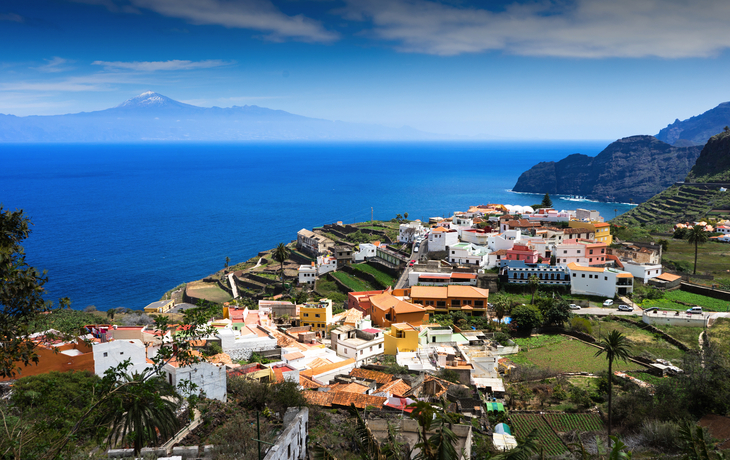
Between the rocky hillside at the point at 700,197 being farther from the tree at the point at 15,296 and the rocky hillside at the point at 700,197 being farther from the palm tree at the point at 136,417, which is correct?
the tree at the point at 15,296

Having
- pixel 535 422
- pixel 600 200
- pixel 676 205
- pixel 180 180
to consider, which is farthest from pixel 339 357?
pixel 180 180

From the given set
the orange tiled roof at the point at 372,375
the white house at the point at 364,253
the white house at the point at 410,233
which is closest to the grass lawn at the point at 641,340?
the orange tiled roof at the point at 372,375

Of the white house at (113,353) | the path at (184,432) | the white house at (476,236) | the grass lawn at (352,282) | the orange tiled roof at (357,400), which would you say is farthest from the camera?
the white house at (476,236)

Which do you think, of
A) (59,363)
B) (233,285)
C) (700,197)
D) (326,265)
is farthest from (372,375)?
(700,197)

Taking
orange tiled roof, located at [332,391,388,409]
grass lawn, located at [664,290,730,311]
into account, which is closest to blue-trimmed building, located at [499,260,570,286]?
grass lawn, located at [664,290,730,311]

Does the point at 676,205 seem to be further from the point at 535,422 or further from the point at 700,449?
the point at 700,449

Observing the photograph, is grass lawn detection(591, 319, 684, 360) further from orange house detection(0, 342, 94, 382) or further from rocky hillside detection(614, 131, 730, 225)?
rocky hillside detection(614, 131, 730, 225)
